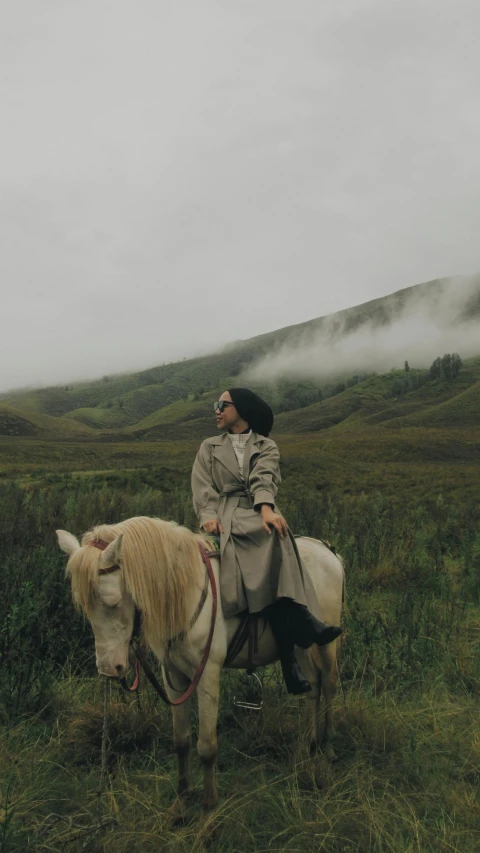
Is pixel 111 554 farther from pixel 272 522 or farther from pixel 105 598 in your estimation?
pixel 272 522

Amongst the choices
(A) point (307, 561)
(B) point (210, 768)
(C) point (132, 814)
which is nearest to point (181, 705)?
(B) point (210, 768)

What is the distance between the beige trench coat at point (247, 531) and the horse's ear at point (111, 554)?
2.77ft

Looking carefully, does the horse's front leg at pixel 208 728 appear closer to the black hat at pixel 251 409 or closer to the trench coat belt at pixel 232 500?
the trench coat belt at pixel 232 500

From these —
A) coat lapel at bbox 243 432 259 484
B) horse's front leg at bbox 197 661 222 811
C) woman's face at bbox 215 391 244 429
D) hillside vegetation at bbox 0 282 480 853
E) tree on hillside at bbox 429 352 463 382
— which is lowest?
tree on hillside at bbox 429 352 463 382

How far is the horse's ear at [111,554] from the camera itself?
8.60 feet

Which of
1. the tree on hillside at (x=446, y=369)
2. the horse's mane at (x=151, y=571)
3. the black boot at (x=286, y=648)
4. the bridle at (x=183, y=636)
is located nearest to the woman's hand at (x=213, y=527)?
the bridle at (x=183, y=636)

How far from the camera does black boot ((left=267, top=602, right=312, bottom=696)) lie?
3320 millimetres

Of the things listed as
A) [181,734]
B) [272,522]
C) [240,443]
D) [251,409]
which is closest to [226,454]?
[240,443]

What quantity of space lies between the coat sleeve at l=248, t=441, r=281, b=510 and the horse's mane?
59 cm

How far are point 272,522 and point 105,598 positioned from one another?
3.79 feet

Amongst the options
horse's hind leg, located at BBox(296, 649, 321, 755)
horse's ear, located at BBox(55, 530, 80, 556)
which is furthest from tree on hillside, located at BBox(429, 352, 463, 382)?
horse's ear, located at BBox(55, 530, 80, 556)

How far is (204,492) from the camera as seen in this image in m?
3.58

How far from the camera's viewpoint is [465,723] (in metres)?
4.12

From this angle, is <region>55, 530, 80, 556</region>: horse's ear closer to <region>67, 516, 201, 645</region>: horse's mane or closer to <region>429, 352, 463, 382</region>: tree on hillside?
<region>67, 516, 201, 645</region>: horse's mane
